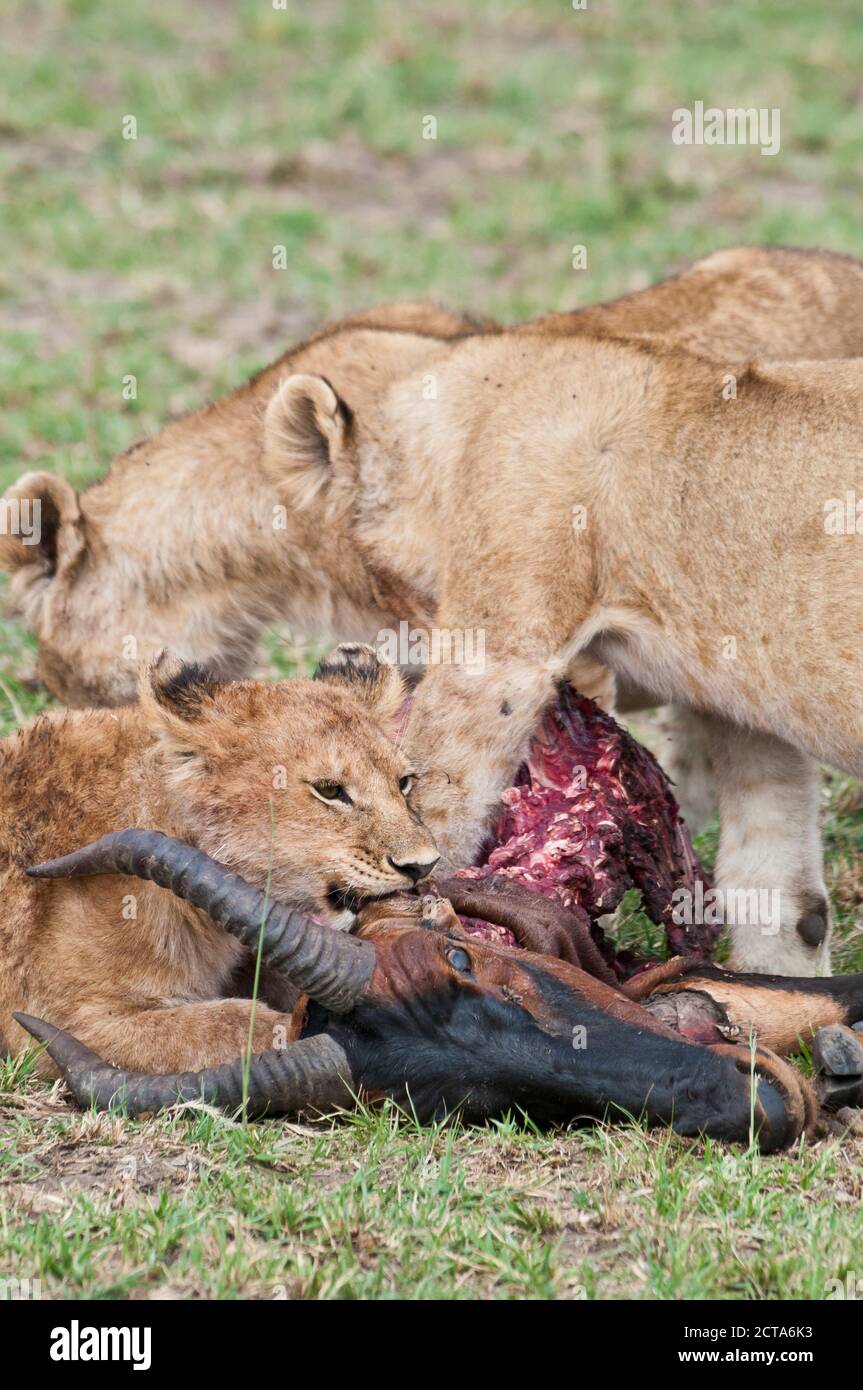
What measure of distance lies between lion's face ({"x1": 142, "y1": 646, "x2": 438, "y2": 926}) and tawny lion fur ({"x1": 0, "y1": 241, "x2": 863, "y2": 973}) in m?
0.65

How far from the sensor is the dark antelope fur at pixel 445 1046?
402cm

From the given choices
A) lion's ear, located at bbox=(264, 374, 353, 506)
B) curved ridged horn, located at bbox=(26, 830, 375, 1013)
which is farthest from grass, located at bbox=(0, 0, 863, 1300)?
lion's ear, located at bbox=(264, 374, 353, 506)

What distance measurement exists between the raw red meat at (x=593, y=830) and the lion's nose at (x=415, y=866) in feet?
1.38

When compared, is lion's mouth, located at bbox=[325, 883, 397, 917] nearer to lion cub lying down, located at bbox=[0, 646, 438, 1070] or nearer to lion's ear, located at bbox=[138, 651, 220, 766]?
lion cub lying down, located at bbox=[0, 646, 438, 1070]

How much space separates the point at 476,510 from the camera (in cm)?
541

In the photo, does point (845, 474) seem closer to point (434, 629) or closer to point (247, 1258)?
point (434, 629)

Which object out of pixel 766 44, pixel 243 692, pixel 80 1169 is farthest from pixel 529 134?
pixel 80 1169

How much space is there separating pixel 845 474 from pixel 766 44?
12.2 metres

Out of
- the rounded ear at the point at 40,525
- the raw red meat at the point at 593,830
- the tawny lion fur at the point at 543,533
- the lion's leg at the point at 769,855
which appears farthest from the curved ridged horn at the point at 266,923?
the rounded ear at the point at 40,525

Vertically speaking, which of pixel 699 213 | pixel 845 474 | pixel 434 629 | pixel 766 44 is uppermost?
pixel 766 44

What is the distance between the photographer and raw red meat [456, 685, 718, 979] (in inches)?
195

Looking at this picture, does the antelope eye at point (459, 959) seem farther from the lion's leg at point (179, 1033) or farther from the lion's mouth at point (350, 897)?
the lion's leg at point (179, 1033)

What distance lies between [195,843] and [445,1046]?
2.99 ft

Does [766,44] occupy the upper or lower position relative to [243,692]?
upper
